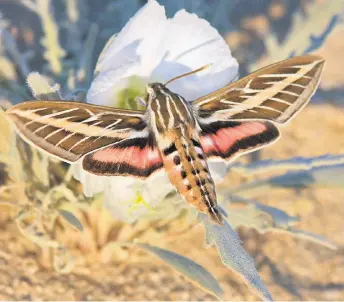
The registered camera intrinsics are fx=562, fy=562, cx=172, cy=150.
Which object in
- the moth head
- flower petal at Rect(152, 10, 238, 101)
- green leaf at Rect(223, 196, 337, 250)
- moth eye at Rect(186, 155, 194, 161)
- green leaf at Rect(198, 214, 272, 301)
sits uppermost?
flower petal at Rect(152, 10, 238, 101)

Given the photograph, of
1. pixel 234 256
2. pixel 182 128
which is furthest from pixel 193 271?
pixel 182 128

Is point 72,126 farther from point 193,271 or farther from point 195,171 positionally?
point 193,271

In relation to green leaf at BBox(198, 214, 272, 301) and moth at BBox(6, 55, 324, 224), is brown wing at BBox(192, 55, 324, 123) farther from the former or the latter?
green leaf at BBox(198, 214, 272, 301)

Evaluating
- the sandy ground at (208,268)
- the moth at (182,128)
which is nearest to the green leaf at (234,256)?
the moth at (182,128)

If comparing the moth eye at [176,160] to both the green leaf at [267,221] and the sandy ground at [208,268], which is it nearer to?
the green leaf at [267,221]

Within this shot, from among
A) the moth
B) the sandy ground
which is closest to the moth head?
the moth

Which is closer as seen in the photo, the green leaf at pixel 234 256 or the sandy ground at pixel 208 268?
the green leaf at pixel 234 256
